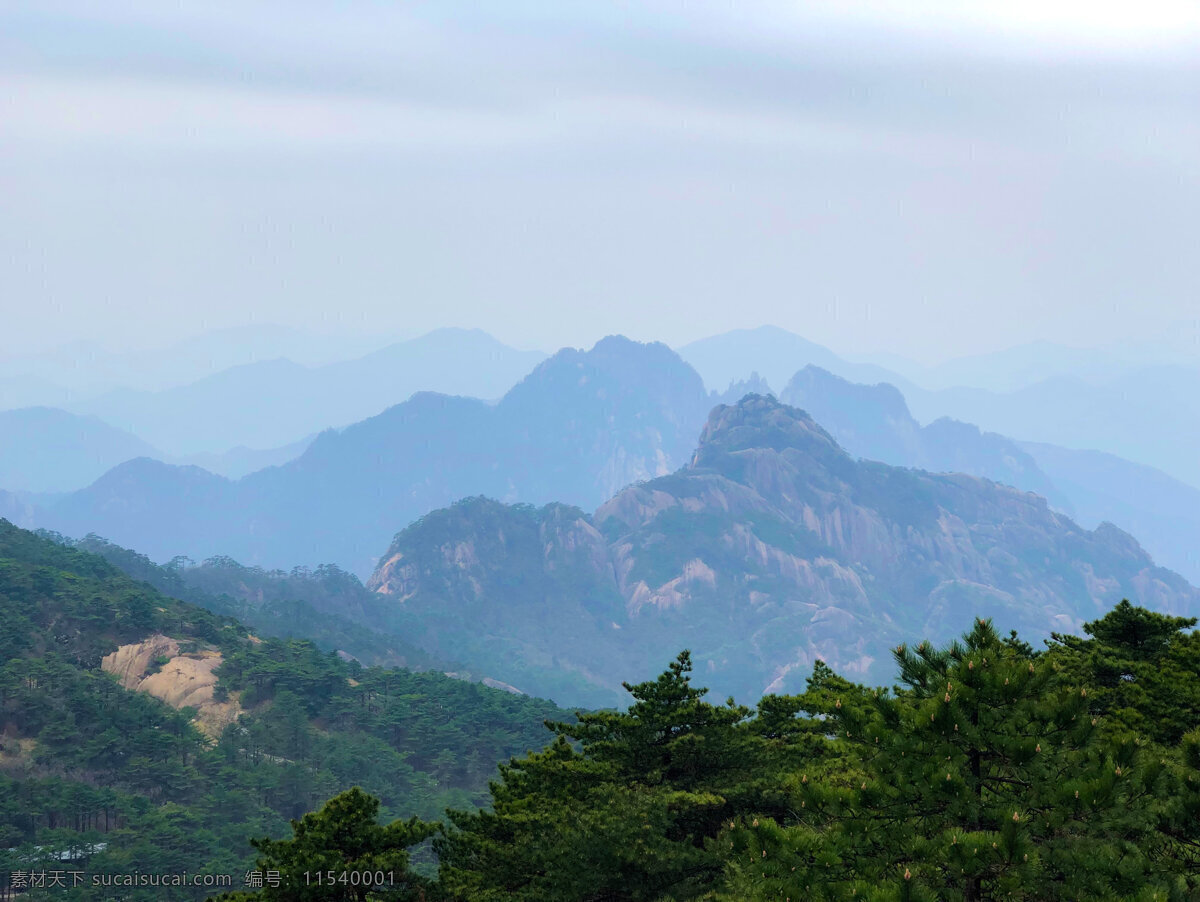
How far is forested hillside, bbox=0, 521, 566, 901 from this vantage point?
2042 inches

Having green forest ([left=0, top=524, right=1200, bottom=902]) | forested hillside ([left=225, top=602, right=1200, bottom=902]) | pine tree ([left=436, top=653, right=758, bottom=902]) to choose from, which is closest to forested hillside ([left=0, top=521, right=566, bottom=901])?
green forest ([left=0, top=524, right=1200, bottom=902])

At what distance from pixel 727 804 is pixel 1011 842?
34.4 feet

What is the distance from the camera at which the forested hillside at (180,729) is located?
170ft

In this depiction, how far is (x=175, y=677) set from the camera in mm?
79125

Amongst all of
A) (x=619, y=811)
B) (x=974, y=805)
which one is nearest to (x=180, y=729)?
(x=619, y=811)

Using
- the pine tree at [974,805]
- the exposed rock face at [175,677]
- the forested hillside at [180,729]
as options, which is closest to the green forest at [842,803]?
the pine tree at [974,805]

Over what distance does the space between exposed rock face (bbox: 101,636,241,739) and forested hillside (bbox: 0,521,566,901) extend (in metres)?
0.14

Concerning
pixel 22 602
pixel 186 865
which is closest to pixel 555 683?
pixel 22 602

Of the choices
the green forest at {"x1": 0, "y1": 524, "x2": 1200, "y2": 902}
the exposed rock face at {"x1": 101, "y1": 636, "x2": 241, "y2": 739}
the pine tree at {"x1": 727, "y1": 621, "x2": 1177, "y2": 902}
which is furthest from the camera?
the exposed rock face at {"x1": 101, "y1": 636, "x2": 241, "y2": 739}

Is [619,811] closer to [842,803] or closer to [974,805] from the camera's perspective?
[842,803]

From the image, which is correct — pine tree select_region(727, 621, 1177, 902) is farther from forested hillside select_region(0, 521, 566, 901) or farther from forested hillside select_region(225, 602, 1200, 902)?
forested hillside select_region(0, 521, 566, 901)

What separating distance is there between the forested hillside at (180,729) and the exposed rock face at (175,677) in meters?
0.14

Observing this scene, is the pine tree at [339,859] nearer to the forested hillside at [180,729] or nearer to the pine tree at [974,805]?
the pine tree at [974,805]

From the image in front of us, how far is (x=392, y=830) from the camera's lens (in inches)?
738
